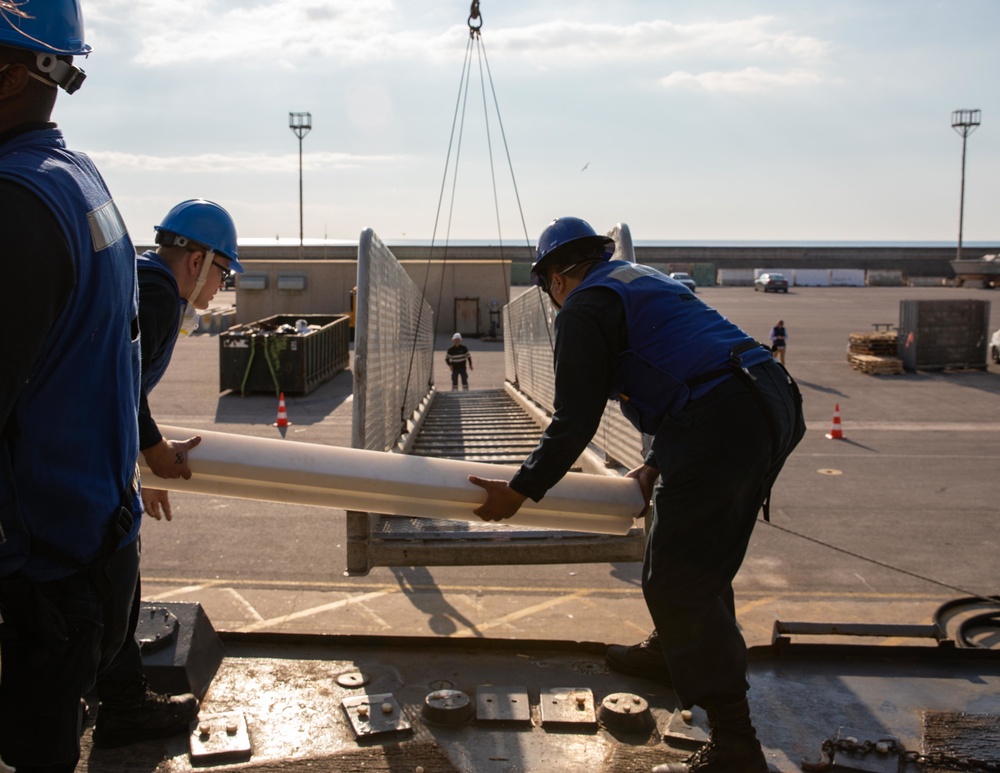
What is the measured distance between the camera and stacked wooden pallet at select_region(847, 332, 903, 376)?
24469 mm

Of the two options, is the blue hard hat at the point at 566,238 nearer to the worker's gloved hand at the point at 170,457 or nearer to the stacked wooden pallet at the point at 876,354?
the worker's gloved hand at the point at 170,457

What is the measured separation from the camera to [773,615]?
7.26 meters

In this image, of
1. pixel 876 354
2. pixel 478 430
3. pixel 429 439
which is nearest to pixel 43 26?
pixel 429 439

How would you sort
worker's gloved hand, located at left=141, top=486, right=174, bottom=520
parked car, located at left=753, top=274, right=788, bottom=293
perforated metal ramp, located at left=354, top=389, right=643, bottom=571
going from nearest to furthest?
worker's gloved hand, located at left=141, top=486, right=174, bottom=520, perforated metal ramp, located at left=354, top=389, right=643, bottom=571, parked car, located at left=753, top=274, right=788, bottom=293

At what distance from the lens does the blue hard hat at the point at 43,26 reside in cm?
193

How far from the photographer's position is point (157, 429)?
3.34m

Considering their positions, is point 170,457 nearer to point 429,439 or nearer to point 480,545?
point 480,545

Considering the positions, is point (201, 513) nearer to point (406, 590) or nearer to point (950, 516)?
point (406, 590)

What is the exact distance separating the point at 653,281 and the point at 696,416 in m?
0.56

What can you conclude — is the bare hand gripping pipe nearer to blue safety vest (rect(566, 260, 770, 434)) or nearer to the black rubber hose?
blue safety vest (rect(566, 260, 770, 434))

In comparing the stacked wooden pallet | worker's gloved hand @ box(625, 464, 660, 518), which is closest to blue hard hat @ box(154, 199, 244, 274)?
worker's gloved hand @ box(625, 464, 660, 518)

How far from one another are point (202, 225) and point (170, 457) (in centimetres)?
99

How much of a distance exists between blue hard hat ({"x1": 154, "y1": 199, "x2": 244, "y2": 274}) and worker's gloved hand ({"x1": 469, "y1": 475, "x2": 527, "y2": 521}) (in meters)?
1.36

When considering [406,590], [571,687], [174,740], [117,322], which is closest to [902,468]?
[406,590]
